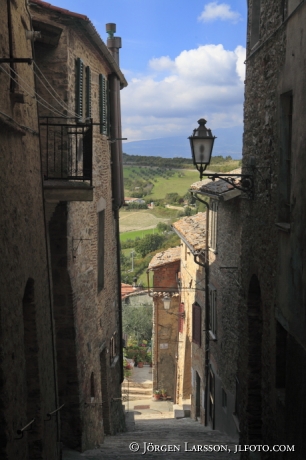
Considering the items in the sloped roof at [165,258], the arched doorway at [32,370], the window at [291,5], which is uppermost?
the window at [291,5]

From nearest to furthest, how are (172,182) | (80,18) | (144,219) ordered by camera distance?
1. (80,18)
2. (144,219)
3. (172,182)

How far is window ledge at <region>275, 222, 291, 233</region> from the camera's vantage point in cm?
688

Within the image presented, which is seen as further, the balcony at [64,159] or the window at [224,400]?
the window at [224,400]

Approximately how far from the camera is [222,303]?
48.2ft

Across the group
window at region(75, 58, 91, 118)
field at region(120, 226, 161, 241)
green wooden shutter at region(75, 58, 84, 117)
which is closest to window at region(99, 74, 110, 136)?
window at region(75, 58, 91, 118)

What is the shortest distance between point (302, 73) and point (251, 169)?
123 inches

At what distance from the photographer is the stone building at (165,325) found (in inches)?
1013

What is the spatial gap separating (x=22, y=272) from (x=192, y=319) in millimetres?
13217

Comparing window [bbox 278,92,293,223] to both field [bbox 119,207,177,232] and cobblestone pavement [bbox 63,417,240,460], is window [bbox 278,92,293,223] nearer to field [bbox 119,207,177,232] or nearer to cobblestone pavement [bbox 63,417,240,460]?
cobblestone pavement [bbox 63,417,240,460]

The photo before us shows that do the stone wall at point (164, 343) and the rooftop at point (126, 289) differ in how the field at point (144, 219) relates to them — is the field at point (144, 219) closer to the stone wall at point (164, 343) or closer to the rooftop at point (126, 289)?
the rooftop at point (126, 289)

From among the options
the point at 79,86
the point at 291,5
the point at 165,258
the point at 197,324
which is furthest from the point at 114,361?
the point at 291,5

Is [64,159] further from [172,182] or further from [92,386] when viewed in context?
[172,182]

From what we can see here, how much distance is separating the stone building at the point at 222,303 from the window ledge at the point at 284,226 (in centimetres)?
428

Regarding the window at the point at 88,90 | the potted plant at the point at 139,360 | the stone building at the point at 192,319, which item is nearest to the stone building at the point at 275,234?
the window at the point at 88,90
